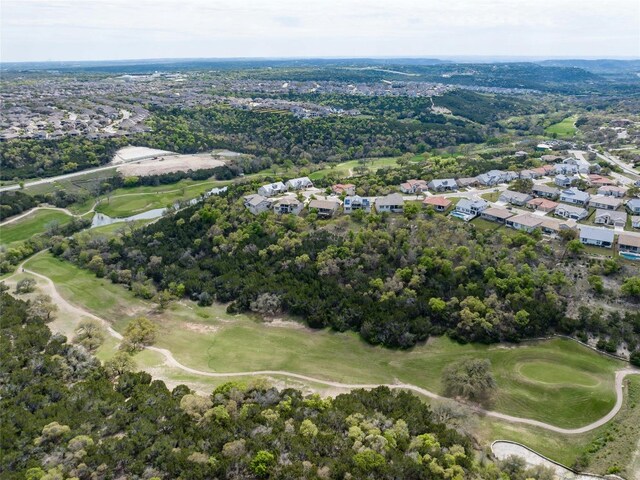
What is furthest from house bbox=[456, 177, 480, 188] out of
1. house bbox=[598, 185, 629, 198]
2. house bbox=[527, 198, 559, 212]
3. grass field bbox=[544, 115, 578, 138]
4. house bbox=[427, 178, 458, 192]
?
grass field bbox=[544, 115, 578, 138]

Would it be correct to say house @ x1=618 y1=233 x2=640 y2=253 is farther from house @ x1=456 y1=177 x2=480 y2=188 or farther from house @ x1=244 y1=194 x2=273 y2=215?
house @ x1=244 y1=194 x2=273 y2=215

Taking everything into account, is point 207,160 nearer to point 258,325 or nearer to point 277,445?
point 258,325

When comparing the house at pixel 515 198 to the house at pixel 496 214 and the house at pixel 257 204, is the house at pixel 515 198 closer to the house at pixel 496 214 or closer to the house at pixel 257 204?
the house at pixel 496 214

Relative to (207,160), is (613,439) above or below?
below

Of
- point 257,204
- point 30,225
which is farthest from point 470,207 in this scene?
point 30,225

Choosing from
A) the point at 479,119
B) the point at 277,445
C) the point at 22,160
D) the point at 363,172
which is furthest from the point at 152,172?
the point at 479,119

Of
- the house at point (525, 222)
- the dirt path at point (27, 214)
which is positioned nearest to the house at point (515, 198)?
the house at point (525, 222)
